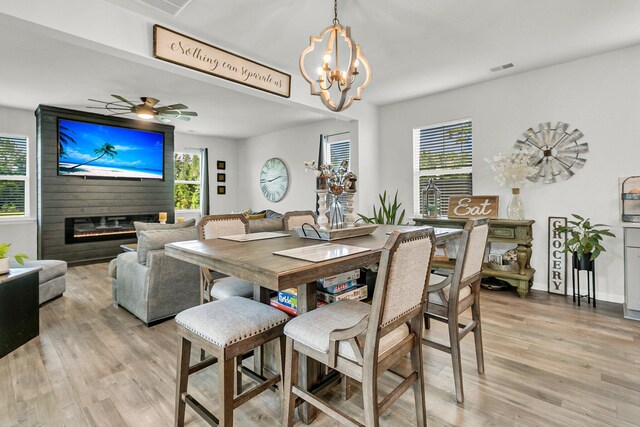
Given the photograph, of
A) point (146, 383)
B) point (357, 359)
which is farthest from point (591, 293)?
point (146, 383)

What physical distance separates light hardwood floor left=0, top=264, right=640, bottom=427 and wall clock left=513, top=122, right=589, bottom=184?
4.99 feet

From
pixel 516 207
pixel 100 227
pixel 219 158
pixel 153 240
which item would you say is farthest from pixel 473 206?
pixel 100 227

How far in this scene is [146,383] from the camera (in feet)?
6.33

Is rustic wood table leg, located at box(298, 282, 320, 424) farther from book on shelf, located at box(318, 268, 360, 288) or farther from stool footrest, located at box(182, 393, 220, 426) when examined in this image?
stool footrest, located at box(182, 393, 220, 426)

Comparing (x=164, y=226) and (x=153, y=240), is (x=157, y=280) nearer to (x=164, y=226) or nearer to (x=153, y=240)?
(x=153, y=240)

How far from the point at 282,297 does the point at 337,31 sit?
1721 millimetres

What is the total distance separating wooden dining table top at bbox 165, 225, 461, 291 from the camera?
1138 millimetres

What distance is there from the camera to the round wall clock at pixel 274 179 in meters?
6.84

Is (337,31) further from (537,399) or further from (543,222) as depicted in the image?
(543,222)

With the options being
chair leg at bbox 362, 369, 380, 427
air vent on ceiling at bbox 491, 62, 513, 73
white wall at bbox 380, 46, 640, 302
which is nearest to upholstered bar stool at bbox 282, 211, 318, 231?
chair leg at bbox 362, 369, 380, 427

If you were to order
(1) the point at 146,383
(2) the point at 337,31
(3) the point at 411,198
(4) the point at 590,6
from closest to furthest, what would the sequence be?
(1) the point at 146,383
(2) the point at 337,31
(4) the point at 590,6
(3) the point at 411,198

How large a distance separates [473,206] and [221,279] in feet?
10.5

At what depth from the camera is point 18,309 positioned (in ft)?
7.95

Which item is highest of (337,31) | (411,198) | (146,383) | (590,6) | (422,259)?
(590,6)
